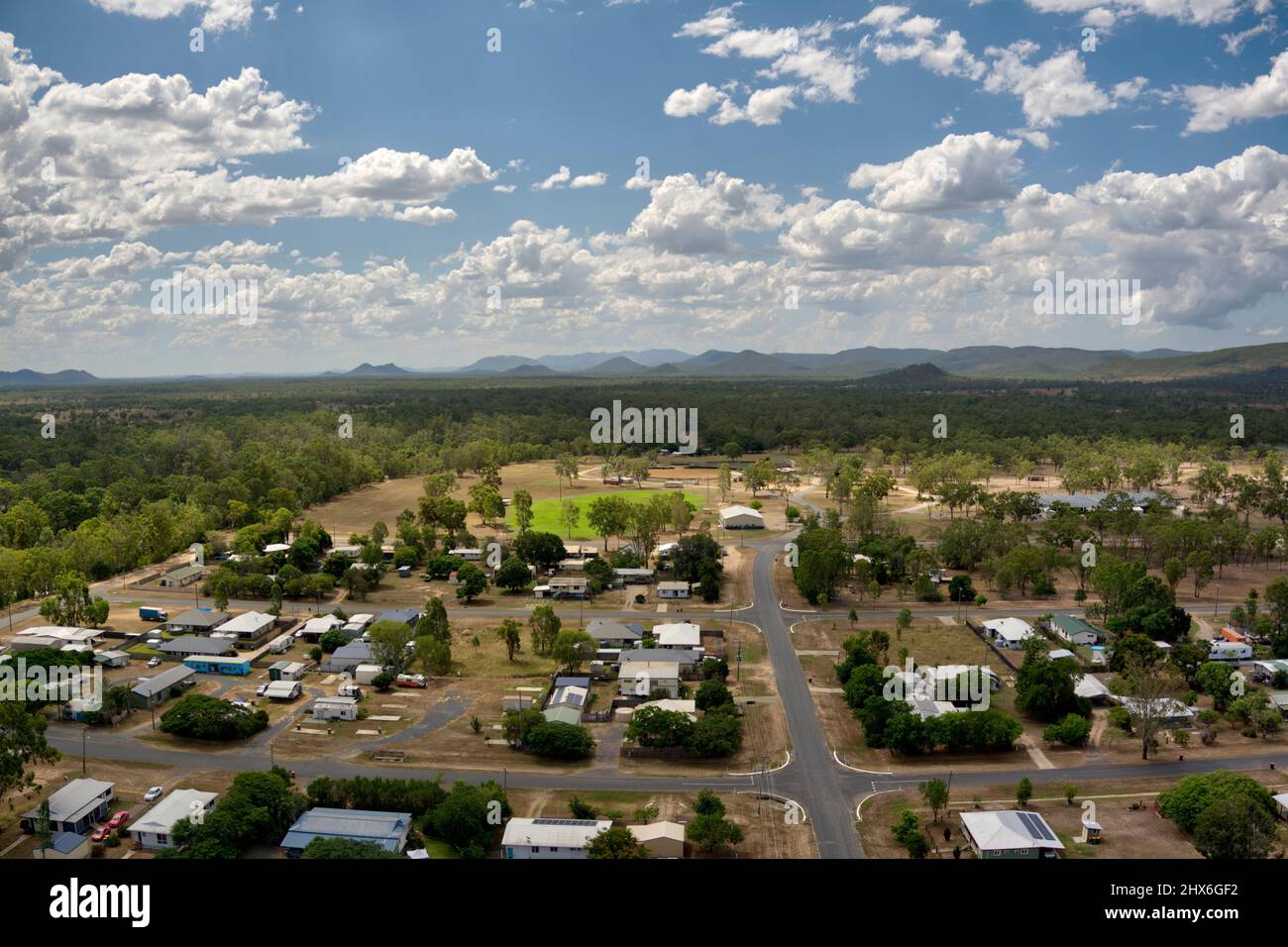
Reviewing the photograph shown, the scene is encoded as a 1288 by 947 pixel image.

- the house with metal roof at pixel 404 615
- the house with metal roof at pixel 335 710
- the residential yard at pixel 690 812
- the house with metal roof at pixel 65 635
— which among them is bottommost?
the residential yard at pixel 690 812

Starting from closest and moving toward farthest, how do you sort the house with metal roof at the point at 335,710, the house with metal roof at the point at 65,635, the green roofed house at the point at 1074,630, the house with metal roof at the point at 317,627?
the house with metal roof at the point at 335,710, the house with metal roof at the point at 65,635, the green roofed house at the point at 1074,630, the house with metal roof at the point at 317,627

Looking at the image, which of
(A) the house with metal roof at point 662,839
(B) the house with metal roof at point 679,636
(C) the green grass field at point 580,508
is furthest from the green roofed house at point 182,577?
(A) the house with metal roof at point 662,839

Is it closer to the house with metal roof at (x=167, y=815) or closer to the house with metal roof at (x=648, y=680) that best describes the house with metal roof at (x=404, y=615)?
the house with metal roof at (x=648, y=680)

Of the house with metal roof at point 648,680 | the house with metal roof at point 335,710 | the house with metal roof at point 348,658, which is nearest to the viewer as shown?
the house with metal roof at point 335,710

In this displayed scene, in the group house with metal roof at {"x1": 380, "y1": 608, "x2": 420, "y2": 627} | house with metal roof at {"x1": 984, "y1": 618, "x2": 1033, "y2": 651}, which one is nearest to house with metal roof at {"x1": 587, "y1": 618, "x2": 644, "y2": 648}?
house with metal roof at {"x1": 380, "y1": 608, "x2": 420, "y2": 627}

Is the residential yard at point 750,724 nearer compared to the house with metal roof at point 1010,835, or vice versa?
the house with metal roof at point 1010,835

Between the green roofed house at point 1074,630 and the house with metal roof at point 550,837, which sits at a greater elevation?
the green roofed house at point 1074,630

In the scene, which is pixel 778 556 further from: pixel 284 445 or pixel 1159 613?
pixel 284 445
